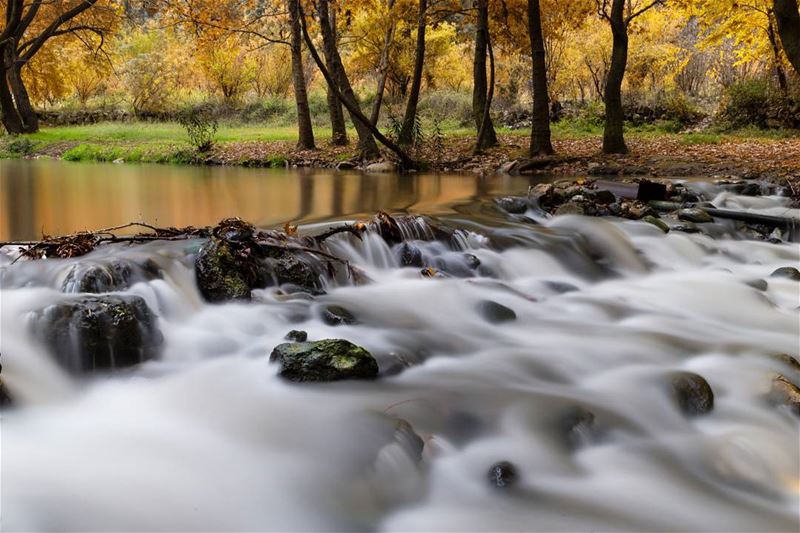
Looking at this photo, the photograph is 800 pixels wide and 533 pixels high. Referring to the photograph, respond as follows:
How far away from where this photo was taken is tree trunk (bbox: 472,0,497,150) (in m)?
16.7

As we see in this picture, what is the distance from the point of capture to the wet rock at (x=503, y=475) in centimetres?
305

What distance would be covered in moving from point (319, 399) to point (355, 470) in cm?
76

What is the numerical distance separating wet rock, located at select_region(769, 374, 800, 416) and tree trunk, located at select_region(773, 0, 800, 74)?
356 inches

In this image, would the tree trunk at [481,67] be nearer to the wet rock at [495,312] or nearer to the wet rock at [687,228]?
the wet rock at [687,228]

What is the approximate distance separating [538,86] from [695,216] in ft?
24.6

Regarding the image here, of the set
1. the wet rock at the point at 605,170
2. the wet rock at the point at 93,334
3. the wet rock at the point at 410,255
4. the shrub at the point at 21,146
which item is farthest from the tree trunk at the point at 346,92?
the shrub at the point at 21,146

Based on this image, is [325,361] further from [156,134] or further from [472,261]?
[156,134]

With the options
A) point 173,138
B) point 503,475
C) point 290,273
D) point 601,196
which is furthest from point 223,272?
point 173,138

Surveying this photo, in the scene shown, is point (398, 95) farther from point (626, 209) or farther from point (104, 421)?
point (104, 421)

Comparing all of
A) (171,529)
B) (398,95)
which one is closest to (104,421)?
(171,529)

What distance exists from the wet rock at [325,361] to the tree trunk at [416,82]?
14269 millimetres

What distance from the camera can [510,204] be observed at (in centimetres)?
955

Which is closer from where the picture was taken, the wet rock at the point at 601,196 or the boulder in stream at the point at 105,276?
the boulder in stream at the point at 105,276

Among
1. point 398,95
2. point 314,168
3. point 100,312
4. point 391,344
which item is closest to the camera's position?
point 100,312
